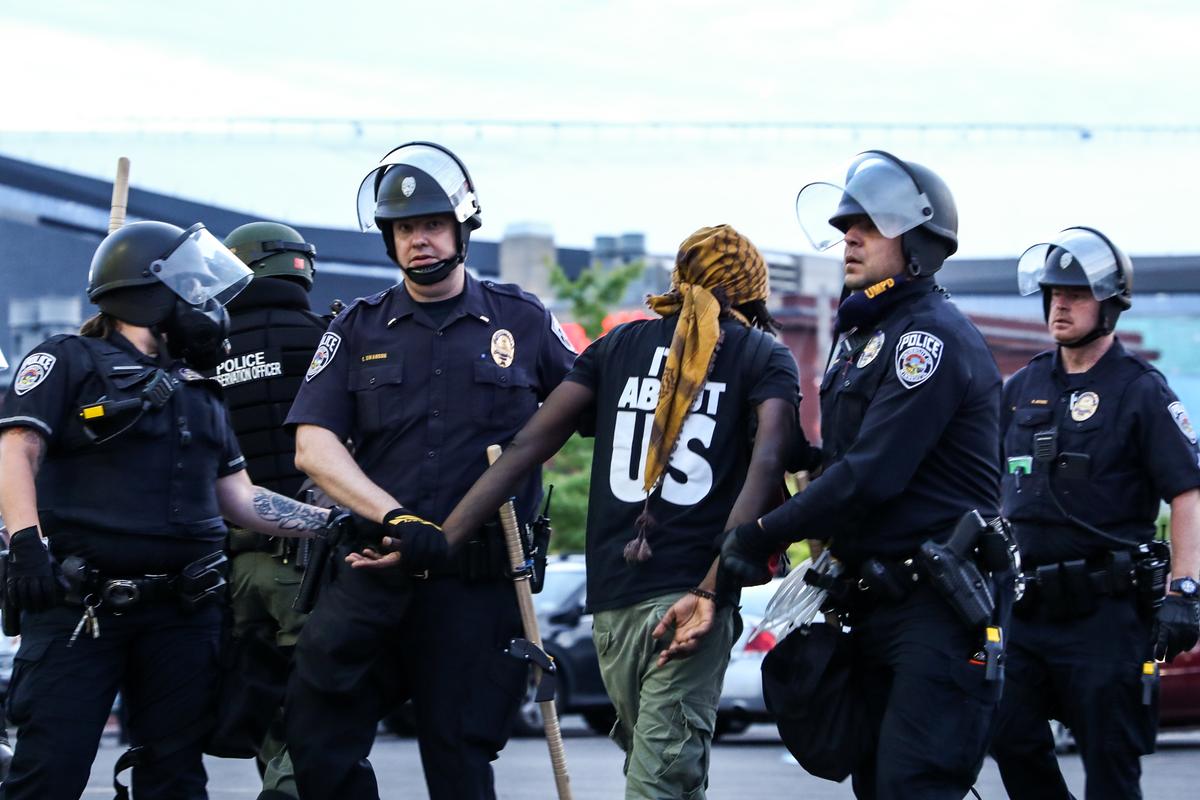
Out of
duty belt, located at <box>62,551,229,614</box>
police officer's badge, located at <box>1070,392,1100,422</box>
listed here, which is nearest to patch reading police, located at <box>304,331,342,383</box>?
duty belt, located at <box>62,551,229,614</box>

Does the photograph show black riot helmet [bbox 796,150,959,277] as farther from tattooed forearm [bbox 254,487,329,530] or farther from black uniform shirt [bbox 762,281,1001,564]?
tattooed forearm [bbox 254,487,329,530]

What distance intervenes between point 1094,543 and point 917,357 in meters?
1.89

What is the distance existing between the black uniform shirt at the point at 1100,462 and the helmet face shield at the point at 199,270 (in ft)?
9.77

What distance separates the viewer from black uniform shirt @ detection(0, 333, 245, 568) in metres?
5.79

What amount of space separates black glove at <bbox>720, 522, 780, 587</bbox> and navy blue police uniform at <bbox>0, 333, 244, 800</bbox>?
6.26 feet

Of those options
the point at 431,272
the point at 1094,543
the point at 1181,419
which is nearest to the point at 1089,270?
the point at 1181,419

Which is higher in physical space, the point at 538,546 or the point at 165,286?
the point at 165,286

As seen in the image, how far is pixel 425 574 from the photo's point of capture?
221 inches

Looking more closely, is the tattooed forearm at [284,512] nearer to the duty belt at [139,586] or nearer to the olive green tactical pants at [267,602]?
the duty belt at [139,586]

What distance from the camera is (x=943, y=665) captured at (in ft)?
16.7

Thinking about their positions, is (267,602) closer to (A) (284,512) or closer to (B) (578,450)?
(A) (284,512)

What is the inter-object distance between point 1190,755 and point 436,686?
29.1ft

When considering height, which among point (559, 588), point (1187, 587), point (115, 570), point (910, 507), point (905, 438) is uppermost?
point (905, 438)

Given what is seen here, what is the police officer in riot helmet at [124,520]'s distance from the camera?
5656mm
